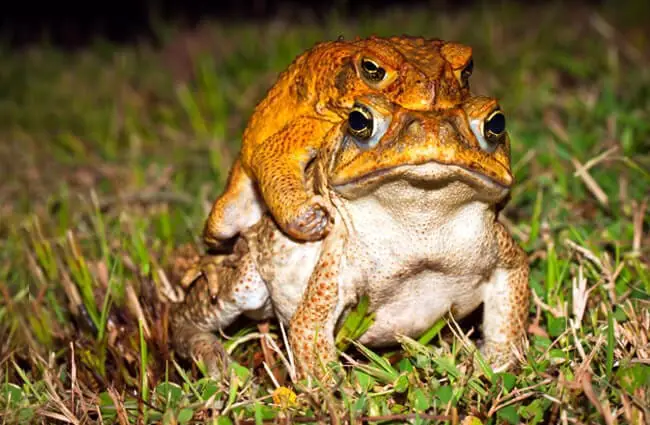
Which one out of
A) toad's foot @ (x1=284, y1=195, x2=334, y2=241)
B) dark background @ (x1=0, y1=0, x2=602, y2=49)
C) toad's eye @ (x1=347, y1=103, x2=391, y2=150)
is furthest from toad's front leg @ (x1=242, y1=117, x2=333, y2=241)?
dark background @ (x1=0, y1=0, x2=602, y2=49)

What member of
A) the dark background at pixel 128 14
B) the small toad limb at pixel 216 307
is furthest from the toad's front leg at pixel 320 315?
the dark background at pixel 128 14

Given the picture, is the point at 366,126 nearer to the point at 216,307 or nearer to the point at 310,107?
the point at 310,107

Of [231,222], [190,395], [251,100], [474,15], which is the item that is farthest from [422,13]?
[190,395]

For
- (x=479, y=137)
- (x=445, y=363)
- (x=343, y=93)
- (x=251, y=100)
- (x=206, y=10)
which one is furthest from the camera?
(x=206, y=10)

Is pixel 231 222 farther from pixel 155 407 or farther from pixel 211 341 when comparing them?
pixel 155 407

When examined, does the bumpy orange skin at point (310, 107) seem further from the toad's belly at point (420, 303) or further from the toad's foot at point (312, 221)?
the toad's belly at point (420, 303)

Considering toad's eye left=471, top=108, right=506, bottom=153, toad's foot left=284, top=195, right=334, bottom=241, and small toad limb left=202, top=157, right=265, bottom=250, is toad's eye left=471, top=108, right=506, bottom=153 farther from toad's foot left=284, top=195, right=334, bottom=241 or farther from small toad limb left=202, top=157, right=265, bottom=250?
small toad limb left=202, top=157, right=265, bottom=250
